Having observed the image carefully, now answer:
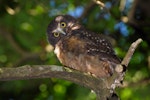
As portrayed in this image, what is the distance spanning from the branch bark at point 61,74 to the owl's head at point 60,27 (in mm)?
1238

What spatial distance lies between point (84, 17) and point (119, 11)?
0.57 meters

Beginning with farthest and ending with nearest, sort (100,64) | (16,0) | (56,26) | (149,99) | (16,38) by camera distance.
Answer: (16,38) < (149,99) < (16,0) < (56,26) < (100,64)

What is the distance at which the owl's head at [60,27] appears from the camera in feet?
15.0

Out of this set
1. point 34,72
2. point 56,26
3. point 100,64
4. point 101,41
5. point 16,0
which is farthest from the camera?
point 16,0

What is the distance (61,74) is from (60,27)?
150 centimetres

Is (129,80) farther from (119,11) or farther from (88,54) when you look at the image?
(88,54)

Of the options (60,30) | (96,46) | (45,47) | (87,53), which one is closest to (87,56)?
(87,53)

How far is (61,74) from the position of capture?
10.7 feet

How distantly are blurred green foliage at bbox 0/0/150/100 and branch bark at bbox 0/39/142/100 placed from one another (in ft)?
11.6

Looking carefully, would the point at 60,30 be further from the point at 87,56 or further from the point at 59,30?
the point at 87,56

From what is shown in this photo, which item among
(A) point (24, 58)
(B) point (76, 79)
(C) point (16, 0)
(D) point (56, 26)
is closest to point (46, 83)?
(A) point (24, 58)

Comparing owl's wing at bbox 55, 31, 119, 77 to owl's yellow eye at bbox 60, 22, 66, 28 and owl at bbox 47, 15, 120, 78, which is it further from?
owl's yellow eye at bbox 60, 22, 66, 28

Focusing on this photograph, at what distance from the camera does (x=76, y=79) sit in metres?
3.31

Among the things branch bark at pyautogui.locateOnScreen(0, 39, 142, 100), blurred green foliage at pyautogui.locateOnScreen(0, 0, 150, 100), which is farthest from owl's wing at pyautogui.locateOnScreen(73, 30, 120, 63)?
blurred green foliage at pyautogui.locateOnScreen(0, 0, 150, 100)
